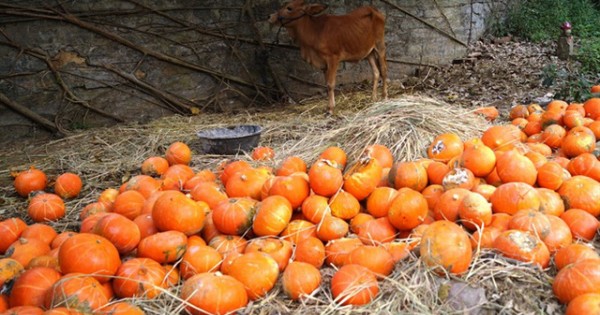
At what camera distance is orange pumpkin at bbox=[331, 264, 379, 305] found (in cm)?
208

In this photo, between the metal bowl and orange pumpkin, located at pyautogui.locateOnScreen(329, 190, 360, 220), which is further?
the metal bowl

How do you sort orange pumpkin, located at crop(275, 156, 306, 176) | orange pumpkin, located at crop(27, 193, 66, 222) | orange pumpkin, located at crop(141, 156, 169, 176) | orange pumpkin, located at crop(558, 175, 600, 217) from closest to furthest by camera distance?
orange pumpkin, located at crop(558, 175, 600, 217)
orange pumpkin, located at crop(275, 156, 306, 176)
orange pumpkin, located at crop(27, 193, 66, 222)
orange pumpkin, located at crop(141, 156, 169, 176)

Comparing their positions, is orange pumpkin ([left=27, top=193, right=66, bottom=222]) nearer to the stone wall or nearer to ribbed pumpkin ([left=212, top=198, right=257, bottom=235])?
ribbed pumpkin ([left=212, top=198, right=257, bottom=235])

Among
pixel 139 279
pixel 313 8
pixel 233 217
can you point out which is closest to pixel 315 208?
pixel 233 217

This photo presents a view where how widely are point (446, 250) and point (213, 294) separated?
3.38 ft

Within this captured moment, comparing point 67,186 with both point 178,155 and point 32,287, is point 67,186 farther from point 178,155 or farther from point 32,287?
point 32,287

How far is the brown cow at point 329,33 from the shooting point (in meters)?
6.78

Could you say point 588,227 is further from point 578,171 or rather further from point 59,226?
point 59,226

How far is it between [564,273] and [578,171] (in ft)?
4.05

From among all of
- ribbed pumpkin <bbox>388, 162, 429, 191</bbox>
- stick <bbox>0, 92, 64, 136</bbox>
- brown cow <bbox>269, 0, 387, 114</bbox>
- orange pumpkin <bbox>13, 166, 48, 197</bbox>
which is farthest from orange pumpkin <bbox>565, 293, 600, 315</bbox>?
stick <bbox>0, 92, 64, 136</bbox>

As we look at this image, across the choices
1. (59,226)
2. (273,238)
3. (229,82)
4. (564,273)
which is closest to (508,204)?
(564,273)

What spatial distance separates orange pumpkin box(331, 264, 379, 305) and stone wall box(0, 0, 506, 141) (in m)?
5.75

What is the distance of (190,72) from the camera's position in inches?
295

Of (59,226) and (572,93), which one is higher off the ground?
(572,93)
